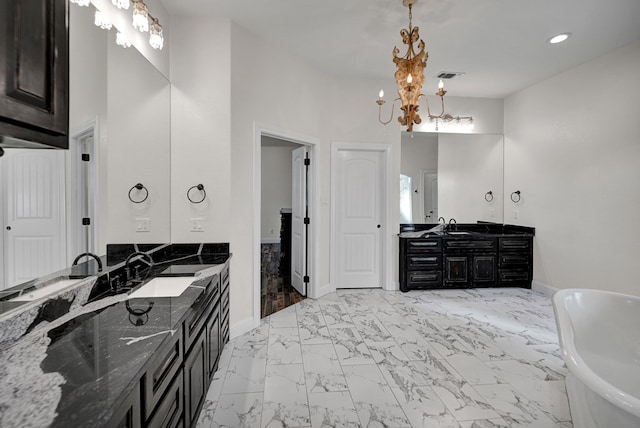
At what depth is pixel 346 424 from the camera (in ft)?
6.38

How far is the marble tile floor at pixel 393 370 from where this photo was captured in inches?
79.7

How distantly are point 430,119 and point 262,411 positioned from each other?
448cm

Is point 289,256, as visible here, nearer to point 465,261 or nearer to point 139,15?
point 465,261

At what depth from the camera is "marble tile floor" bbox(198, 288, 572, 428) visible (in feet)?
6.64

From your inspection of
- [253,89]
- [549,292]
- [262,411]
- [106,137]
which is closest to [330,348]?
[262,411]

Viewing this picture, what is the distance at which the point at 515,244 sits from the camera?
4793 millimetres

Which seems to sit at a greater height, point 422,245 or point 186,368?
point 422,245

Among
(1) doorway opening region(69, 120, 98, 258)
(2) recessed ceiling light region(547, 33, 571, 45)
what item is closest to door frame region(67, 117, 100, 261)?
(1) doorway opening region(69, 120, 98, 258)

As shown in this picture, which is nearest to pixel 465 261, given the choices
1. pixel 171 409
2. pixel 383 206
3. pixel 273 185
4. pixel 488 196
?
pixel 488 196

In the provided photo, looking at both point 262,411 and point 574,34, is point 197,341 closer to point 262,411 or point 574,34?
point 262,411

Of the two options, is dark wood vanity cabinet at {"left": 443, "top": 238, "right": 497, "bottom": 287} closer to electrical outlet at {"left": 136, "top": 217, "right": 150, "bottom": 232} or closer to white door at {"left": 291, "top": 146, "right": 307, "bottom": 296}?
white door at {"left": 291, "top": 146, "right": 307, "bottom": 296}

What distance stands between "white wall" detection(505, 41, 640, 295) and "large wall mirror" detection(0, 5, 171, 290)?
4.68m

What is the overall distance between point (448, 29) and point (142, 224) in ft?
11.0

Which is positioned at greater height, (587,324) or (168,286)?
(168,286)
